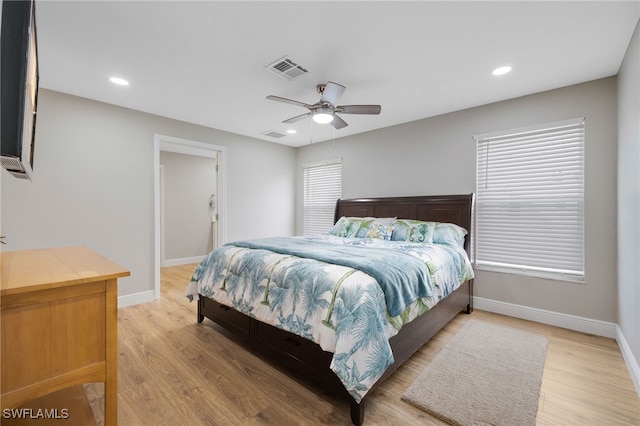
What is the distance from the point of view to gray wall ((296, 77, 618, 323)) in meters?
2.72

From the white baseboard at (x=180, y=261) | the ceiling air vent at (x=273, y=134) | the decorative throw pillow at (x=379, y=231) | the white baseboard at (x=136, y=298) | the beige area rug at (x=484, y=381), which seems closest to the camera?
the beige area rug at (x=484, y=381)

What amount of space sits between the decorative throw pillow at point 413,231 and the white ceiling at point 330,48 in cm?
152

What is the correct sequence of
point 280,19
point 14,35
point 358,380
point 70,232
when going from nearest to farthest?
1. point 14,35
2. point 358,380
3. point 280,19
4. point 70,232

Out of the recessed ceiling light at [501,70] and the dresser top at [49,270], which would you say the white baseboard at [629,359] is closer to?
the recessed ceiling light at [501,70]

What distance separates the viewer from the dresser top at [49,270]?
949 millimetres

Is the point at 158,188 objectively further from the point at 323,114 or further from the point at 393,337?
the point at 393,337

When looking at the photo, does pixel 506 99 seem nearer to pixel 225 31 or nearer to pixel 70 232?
pixel 225 31

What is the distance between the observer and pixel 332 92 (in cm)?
258

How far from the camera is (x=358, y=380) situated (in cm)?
153

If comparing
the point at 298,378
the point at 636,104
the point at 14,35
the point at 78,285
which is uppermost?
the point at 636,104

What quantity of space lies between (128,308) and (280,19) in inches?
143

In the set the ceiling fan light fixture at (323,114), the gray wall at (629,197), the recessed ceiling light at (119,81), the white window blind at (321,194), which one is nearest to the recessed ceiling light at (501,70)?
the gray wall at (629,197)

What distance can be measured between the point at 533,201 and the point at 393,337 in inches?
97.3

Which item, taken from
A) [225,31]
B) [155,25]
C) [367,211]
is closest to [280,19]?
[225,31]
